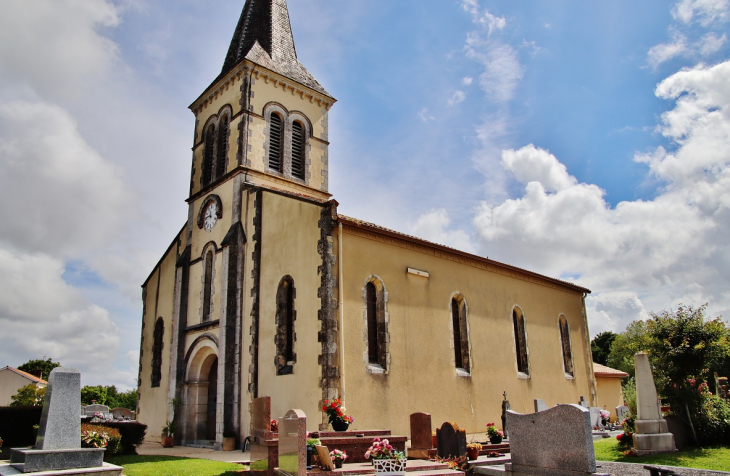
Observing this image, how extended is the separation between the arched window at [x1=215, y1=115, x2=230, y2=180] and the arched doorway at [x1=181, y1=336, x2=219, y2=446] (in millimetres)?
6877

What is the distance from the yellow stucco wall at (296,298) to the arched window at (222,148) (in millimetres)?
4436

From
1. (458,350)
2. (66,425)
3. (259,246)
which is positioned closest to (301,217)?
(259,246)

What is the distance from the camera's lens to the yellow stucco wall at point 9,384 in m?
52.9

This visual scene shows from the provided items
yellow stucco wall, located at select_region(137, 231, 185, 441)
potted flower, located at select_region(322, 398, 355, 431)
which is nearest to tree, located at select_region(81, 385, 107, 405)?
yellow stucco wall, located at select_region(137, 231, 185, 441)

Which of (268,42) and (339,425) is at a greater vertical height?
(268,42)

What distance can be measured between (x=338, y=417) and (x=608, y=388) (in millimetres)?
22972

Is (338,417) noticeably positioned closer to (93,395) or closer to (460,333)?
(460,333)

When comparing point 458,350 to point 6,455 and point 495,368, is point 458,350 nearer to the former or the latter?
point 495,368

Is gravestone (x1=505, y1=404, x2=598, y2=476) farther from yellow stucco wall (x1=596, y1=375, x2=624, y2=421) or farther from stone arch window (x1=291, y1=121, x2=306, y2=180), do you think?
yellow stucco wall (x1=596, y1=375, x2=624, y2=421)

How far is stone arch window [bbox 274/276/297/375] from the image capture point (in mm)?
16328

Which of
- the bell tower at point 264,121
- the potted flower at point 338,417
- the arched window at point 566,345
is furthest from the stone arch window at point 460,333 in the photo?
the arched window at point 566,345

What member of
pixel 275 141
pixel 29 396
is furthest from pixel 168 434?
→ pixel 29 396

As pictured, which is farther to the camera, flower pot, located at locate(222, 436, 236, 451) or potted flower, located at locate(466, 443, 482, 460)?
flower pot, located at locate(222, 436, 236, 451)

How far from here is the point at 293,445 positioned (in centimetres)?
1027
